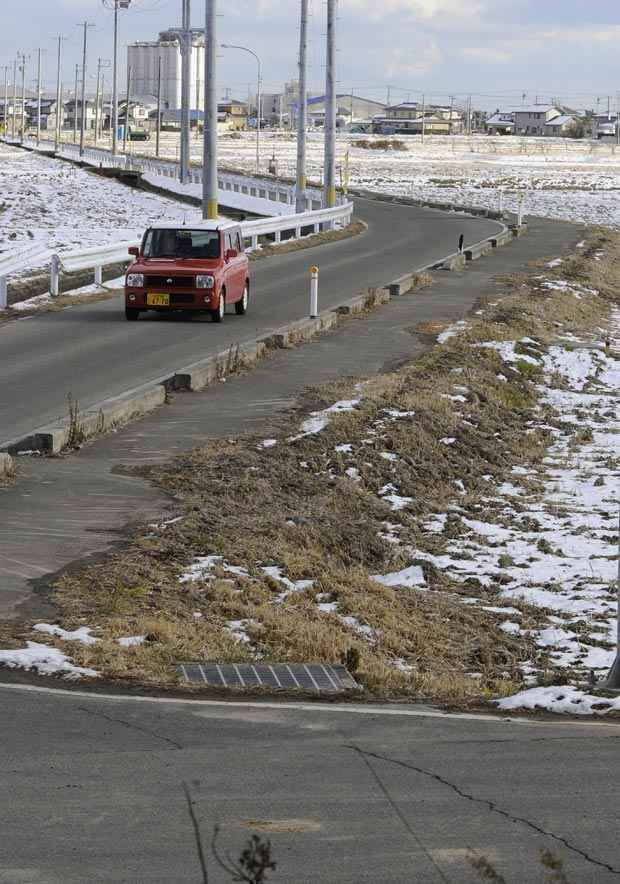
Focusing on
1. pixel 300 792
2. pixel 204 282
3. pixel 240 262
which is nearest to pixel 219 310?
pixel 204 282

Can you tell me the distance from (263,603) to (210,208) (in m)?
26.9

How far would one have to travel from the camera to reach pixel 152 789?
20.4ft

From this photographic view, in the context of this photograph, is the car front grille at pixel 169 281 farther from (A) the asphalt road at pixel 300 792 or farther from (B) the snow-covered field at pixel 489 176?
(B) the snow-covered field at pixel 489 176

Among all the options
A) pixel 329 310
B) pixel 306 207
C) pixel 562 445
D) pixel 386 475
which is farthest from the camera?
pixel 306 207

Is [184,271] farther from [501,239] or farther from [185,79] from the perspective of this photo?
[185,79]

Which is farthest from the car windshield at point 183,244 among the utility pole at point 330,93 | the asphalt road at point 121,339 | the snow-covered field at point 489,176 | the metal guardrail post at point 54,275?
the snow-covered field at point 489,176

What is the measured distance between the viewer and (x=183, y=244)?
25.9 metres

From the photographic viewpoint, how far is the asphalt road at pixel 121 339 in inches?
703

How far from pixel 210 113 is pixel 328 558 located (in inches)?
1022

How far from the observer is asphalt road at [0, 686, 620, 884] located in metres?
5.50

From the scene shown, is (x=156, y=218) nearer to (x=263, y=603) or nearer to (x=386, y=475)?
(x=386, y=475)

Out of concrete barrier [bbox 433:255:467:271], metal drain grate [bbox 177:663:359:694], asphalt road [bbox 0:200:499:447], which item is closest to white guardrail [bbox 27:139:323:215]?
concrete barrier [bbox 433:255:467:271]

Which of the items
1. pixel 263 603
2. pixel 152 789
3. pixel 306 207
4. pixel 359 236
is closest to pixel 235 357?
pixel 263 603

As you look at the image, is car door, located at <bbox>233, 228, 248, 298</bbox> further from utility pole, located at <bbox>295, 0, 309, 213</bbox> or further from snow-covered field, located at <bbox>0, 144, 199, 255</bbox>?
utility pole, located at <bbox>295, 0, 309, 213</bbox>
